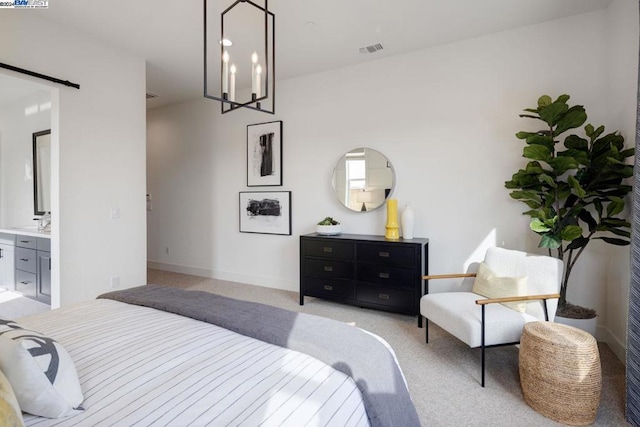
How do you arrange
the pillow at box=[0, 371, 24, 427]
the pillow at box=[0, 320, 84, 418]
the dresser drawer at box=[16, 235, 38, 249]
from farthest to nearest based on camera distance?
the dresser drawer at box=[16, 235, 38, 249] → the pillow at box=[0, 320, 84, 418] → the pillow at box=[0, 371, 24, 427]

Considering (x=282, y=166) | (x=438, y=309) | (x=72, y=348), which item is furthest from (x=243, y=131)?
(x=72, y=348)

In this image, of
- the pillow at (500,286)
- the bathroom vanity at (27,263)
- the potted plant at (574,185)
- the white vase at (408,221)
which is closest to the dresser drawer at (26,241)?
the bathroom vanity at (27,263)

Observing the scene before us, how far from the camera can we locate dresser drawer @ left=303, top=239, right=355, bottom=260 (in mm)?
3543

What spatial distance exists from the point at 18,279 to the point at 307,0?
4.62 meters

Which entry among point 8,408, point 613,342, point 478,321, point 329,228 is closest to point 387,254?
point 329,228

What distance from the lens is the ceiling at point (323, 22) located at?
2738mm

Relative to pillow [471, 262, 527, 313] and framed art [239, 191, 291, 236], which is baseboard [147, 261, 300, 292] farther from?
pillow [471, 262, 527, 313]

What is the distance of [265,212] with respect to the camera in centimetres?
463

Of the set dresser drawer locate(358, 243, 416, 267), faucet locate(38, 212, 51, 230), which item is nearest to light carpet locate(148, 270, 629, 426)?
dresser drawer locate(358, 243, 416, 267)

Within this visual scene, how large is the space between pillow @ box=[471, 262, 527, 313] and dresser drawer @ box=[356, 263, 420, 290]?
1.98 ft

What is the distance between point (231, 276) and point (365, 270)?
7.99ft

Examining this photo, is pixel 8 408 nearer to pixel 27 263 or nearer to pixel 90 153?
pixel 90 153

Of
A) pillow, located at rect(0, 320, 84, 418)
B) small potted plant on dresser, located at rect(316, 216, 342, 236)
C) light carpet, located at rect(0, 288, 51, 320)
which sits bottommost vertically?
light carpet, located at rect(0, 288, 51, 320)

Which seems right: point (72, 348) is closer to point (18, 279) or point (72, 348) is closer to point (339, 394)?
point (339, 394)
